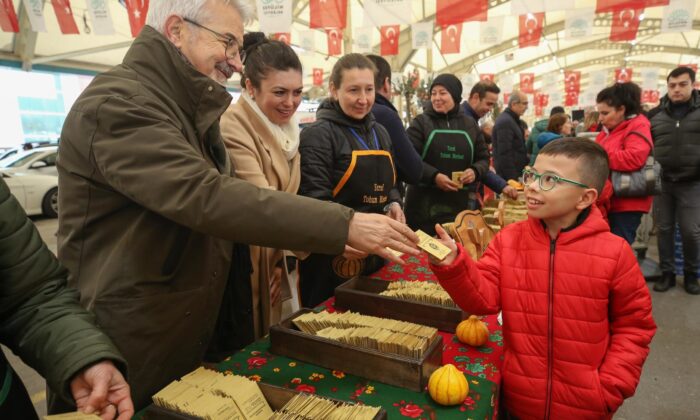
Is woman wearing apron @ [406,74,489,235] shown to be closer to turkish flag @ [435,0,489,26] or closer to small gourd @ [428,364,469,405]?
small gourd @ [428,364,469,405]

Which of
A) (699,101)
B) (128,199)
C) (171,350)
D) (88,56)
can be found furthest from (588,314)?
(88,56)

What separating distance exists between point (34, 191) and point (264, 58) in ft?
27.9

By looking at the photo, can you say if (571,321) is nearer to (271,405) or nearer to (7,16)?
(271,405)

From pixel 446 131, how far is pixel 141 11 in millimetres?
5256

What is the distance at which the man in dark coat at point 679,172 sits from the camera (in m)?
3.52

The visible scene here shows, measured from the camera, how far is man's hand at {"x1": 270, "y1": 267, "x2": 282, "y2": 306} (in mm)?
1738

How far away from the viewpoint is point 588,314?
122 cm

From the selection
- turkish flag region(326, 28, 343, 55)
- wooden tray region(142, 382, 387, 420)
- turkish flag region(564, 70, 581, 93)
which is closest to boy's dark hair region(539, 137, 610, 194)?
wooden tray region(142, 382, 387, 420)

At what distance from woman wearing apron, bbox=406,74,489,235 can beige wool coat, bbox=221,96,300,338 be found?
1.47 metres

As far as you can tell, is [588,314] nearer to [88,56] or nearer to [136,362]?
[136,362]

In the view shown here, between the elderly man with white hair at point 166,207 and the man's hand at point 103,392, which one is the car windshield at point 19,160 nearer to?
the elderly man with white hair at point 166,207

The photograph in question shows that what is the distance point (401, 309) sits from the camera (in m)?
1.39

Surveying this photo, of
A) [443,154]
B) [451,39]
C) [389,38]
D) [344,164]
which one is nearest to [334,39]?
[389,38]

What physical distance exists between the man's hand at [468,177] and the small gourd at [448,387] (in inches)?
81.8
